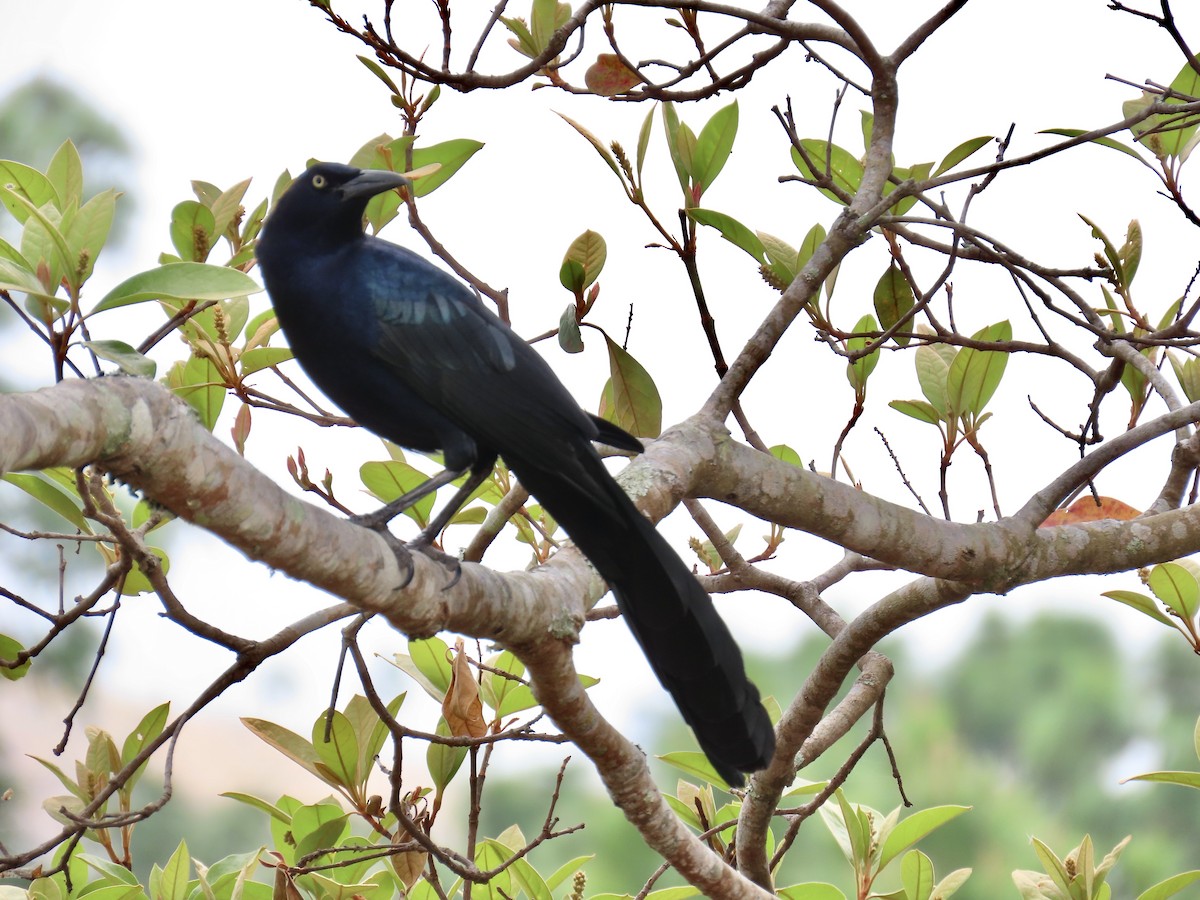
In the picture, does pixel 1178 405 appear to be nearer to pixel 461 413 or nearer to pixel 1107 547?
pixel 1107 547

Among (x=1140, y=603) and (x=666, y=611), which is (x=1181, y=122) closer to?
(x=1140, y=603)

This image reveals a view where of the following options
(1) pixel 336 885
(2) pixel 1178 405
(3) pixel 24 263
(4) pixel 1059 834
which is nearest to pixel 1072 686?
(4) pixel 1059 834

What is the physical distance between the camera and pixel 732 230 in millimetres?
2545

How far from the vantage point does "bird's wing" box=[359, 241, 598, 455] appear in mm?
2055

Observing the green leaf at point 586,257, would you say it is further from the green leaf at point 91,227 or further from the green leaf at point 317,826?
the green leaf at point 317,826

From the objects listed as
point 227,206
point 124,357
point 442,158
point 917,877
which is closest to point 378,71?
point 442,158

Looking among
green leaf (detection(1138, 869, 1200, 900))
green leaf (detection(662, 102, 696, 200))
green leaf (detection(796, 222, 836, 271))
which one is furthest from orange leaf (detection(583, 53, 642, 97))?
green leaf (detection(1138, 869, 1200, 900))

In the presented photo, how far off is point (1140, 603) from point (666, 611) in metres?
1.33

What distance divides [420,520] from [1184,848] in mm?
10265

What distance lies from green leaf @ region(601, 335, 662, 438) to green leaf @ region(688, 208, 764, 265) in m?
0.34

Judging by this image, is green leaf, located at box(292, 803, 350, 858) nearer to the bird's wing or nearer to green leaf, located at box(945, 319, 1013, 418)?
the bird's wing

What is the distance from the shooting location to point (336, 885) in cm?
223

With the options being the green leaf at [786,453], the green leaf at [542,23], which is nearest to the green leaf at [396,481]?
the green leaf at [786,453]

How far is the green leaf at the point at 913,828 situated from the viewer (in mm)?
2596
